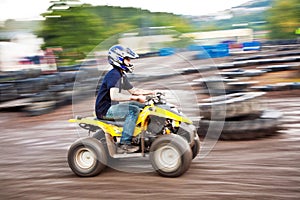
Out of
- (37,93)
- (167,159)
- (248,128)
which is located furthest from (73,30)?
(167,159)

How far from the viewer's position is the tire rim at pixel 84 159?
5.23 meters

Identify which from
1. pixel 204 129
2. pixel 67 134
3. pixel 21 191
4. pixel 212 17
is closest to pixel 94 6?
pixel 67 134

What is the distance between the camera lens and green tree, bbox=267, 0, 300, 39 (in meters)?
36.5

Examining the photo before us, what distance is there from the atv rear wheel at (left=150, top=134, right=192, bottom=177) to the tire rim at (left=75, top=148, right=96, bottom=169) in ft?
2.77

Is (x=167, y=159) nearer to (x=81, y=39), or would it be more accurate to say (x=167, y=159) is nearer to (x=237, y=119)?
(x=237, y=119)

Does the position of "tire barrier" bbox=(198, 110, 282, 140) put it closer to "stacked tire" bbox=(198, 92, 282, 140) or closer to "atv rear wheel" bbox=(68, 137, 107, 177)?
"stacked tire" bbox=(198, 92, 282, 140)

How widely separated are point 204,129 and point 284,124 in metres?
1.73

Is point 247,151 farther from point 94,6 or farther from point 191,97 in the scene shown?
point 94,6

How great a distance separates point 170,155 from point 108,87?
45.3 inches

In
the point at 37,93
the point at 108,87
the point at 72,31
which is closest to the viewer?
the point at 108,87

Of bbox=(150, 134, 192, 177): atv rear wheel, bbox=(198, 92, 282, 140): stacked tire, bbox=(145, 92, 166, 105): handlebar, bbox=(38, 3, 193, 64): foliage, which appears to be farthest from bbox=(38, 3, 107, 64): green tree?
bbox=(150, 134, 192, 177): atv rear wheel

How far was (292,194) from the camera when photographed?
4.06 meters

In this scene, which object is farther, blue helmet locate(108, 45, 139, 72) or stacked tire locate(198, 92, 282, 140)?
stacked tire locate(198, 92, 282, 140)

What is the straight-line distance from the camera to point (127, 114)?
16.8 ft
